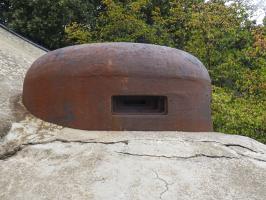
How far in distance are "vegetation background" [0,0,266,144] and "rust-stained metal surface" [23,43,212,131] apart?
4.47m

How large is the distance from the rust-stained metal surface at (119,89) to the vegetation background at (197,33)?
4469 millimetres

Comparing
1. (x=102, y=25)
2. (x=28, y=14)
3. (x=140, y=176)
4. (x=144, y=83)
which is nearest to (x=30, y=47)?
(x=102, y=25)

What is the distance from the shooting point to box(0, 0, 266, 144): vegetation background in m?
8.75

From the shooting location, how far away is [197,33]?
34.3 feet

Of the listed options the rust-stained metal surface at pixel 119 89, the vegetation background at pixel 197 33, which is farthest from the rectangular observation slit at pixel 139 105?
the vegetation background at pixel 197 33

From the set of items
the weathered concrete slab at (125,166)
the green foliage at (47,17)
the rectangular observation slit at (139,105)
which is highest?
the green foliage at (47,17)

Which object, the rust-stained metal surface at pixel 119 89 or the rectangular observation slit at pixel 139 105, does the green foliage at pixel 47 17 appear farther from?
the rectangular observation slit at pixel 139 105

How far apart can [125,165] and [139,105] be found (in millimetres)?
1086

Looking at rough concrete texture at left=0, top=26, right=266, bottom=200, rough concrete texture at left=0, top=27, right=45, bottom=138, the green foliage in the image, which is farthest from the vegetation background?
rough concrete texture at left=0, top=26, right=266, bottom=200

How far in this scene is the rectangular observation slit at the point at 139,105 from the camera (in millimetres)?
4066

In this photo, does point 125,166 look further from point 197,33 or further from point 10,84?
point 197,33

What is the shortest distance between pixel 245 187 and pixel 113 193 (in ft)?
3.15

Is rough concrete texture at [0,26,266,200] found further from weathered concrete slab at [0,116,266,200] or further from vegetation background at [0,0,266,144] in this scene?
vegetation background at [0,0,266,144]

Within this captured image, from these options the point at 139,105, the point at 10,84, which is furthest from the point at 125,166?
the point at 10,84
